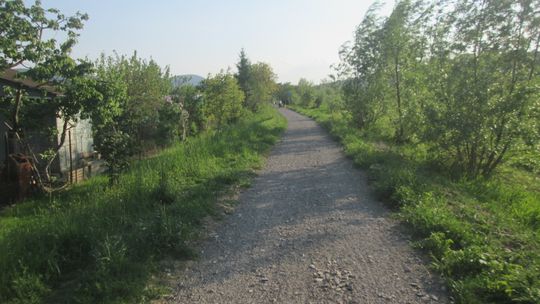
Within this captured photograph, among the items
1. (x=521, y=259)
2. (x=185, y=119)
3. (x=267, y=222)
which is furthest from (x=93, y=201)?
(x=185, y=119)

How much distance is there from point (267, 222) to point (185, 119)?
14.1 meters

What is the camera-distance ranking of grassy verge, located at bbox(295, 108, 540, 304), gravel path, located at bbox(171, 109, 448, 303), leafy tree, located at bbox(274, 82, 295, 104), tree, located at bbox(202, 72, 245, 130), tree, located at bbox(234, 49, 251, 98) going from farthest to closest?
leafy tree, located at bbox(274, 82, 295, 104) → tree, located at bbox(234, 49, 251, 98) → tree, located at bbox(202, 72, 245, 130) → gravel path, located at bbox(171, 109, 448, 303) → grassy verge, located at bbox(295, 108, 540, 304)

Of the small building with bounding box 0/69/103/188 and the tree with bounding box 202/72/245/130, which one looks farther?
the tree with bounding box 202/72/245/130

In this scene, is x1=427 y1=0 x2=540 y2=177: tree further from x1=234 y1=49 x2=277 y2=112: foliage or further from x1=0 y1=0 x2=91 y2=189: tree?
x1=234 y1=49 x2=277 y2=112: foliage

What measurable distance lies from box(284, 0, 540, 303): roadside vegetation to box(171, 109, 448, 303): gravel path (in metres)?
0.40

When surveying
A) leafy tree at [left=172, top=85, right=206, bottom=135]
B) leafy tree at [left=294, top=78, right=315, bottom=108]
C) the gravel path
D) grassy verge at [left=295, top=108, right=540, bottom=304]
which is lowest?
the gravel path

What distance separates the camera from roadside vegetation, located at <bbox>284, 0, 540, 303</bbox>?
3.79 metres

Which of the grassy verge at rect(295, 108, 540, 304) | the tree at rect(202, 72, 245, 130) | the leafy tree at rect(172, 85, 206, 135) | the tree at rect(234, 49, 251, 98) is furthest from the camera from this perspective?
the tree at rect(234, 49, 251, 98)

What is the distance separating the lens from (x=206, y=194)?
6.52 meters

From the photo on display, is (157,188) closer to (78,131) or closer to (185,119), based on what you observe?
(78,131)

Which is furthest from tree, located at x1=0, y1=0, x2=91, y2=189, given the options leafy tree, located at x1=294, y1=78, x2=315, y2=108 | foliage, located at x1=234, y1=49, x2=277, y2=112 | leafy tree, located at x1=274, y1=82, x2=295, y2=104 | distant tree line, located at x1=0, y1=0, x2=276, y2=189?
leafy tree, located at x1=274, y1=82, x2=295, y2=104

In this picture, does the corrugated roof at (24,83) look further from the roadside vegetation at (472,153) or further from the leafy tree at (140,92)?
the roadside vegetation at (472,153)

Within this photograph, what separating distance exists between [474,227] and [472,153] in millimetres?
4713

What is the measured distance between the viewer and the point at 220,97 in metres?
19.0
